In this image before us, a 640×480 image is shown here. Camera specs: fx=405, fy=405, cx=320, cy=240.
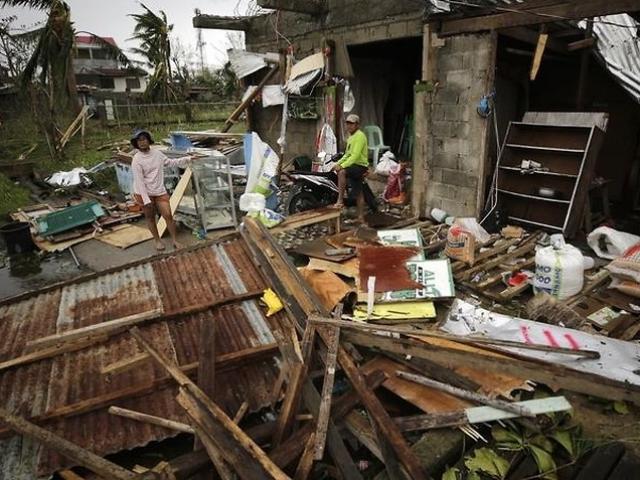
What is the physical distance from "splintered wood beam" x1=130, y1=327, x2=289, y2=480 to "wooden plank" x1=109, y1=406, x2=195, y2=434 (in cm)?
21

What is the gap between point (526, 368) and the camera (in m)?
2.68

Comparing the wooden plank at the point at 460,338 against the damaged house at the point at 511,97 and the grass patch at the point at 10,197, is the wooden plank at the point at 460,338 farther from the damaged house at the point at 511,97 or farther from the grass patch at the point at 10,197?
the grass patch at the point at 10,197

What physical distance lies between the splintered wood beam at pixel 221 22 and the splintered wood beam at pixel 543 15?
225 inches

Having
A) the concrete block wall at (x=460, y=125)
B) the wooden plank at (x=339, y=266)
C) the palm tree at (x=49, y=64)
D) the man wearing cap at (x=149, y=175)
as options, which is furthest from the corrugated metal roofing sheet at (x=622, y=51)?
the palm tree at (x=49, y=64)

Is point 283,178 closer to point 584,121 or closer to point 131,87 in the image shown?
point 584,121

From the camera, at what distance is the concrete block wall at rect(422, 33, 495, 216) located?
6263 mm

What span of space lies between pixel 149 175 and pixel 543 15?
580 cm

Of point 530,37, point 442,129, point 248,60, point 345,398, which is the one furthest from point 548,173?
point 248,60

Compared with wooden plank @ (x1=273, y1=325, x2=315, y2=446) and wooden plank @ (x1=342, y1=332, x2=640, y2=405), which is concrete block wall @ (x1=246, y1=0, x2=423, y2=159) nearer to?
wooden plank @ (x1=342, y1=332, x2=640, y2=405)

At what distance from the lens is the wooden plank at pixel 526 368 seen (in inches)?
100

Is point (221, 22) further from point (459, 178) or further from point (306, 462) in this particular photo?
point (306, 462)

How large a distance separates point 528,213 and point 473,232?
50.1 inches

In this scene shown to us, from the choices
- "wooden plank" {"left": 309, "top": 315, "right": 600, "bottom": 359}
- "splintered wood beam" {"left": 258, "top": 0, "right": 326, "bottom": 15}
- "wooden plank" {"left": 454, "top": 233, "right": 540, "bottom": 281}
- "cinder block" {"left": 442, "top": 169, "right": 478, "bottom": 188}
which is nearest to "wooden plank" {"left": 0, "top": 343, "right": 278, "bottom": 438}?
"wooden plank" {"left": 309, "top": 315, "right": 600, "bottom": 359}

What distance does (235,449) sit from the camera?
2293 millimetres
